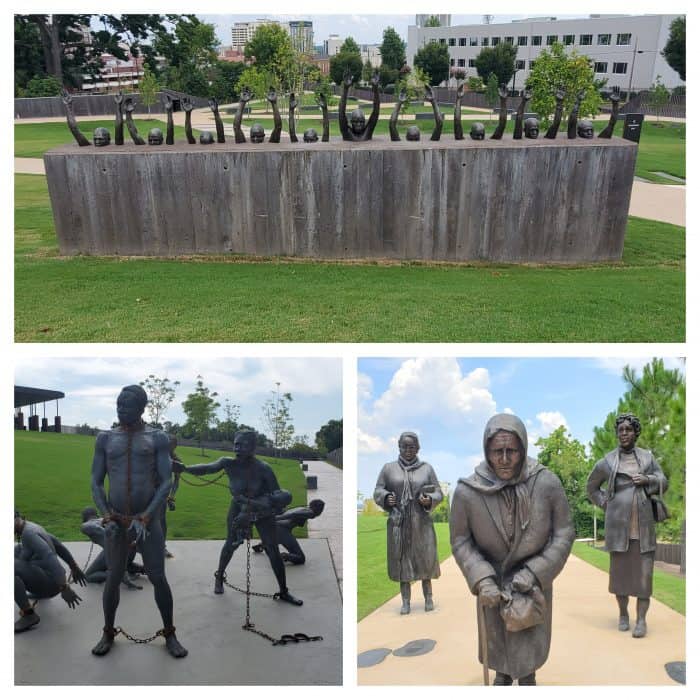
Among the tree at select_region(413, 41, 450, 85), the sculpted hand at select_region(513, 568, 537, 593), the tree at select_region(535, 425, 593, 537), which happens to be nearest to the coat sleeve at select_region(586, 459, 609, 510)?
the tree at select_region(535, 425, 593, 537)

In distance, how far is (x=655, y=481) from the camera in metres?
6.25

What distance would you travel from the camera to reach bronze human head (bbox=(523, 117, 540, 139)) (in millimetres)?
11374

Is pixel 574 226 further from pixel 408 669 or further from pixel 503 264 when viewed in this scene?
pixel 408 669

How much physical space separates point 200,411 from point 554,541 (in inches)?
191

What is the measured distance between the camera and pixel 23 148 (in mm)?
25156

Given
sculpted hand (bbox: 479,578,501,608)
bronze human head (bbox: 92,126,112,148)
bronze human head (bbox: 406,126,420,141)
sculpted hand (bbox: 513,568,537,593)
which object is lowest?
sculpted hand (bbox: 479,578,501,608)

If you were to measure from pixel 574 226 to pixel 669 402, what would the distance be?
383 cm

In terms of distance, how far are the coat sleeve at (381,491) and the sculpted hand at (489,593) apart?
238 cm

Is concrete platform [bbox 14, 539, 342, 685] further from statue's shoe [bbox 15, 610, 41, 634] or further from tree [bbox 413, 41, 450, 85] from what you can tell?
tree [bbox 413, 41, 450, 85]

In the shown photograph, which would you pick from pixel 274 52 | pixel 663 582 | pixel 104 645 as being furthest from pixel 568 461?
pixel 274 52

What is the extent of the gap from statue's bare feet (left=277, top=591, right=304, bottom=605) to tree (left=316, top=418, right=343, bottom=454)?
93.3 inches

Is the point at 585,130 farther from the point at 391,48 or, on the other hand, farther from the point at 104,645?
the point at 391,48

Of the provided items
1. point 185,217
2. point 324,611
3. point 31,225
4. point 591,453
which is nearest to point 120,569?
point 324,611

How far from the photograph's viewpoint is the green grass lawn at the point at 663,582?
707 centimetres
